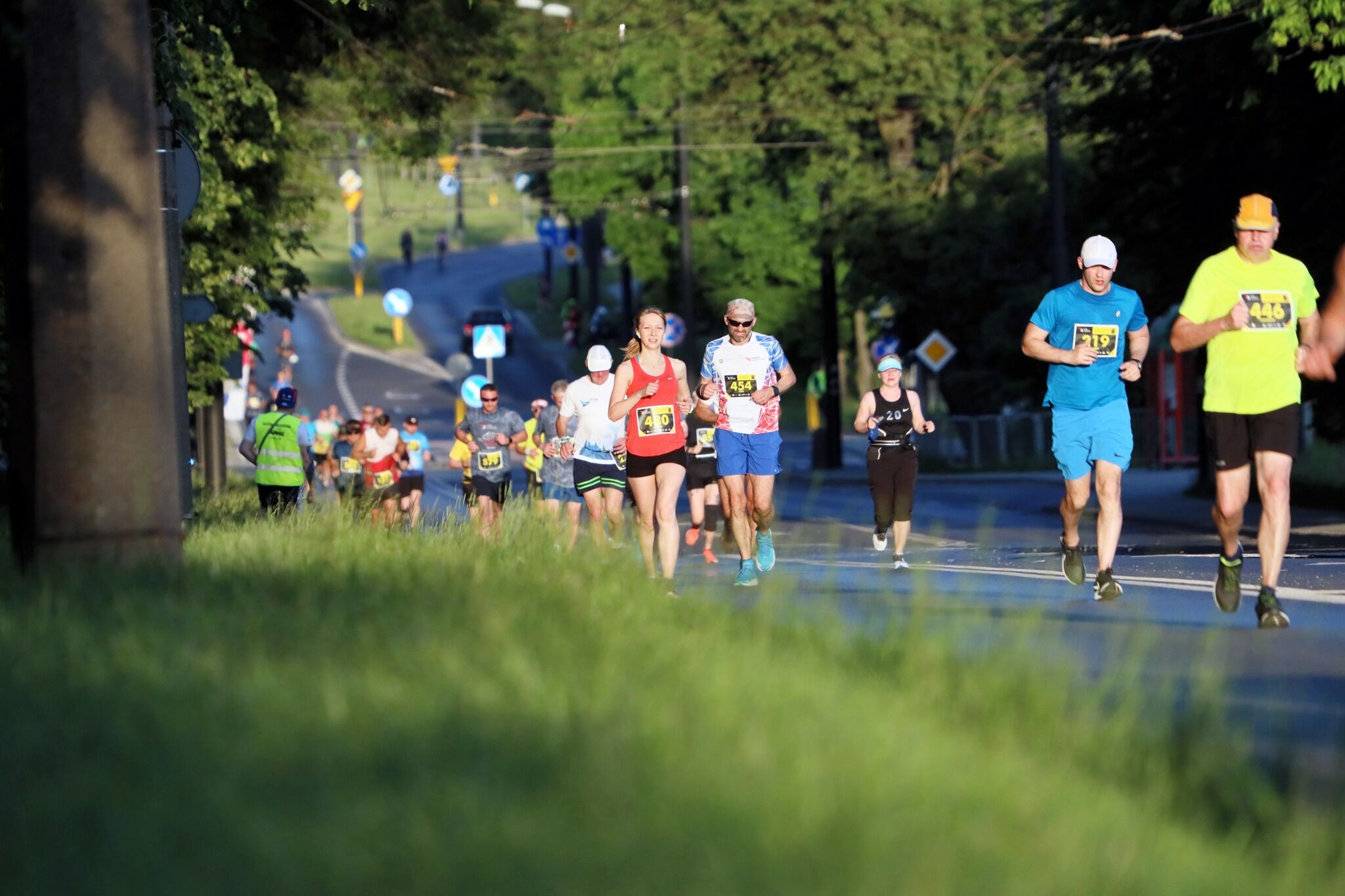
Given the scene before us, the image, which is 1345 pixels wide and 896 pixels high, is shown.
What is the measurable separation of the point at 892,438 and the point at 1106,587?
6.27 meters

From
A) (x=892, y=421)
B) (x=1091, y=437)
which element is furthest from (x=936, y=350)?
(x=1091, y=437)

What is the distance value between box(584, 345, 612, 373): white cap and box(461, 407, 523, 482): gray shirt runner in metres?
4.97

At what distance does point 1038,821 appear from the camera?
200 inches

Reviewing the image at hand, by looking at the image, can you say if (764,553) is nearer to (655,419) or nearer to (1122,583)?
(655,419)

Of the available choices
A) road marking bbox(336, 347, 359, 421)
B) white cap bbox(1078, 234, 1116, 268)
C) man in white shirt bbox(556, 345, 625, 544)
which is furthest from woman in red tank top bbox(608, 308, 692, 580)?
road marking bbox(336, 347, 359, 421)

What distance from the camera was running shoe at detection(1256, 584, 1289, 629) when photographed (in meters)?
10.5

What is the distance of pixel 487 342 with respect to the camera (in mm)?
43281

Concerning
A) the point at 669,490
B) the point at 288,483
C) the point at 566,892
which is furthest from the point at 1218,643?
the point at 288,483

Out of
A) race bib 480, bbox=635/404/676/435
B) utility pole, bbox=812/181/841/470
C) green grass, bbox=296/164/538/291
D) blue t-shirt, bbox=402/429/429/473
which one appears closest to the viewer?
race bib 480, bbox=635/404/676/435

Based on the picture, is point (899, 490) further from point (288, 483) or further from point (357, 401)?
point (357, 401)

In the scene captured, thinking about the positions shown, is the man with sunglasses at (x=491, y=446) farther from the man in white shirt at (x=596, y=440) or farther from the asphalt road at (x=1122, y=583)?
the man in white shirt at (x=596, y=440)

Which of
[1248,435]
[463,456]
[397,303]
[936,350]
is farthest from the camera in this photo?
[397,303]

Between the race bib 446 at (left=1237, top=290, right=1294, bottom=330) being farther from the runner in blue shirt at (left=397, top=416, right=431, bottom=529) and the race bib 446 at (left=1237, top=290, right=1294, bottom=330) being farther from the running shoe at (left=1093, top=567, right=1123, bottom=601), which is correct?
the runner in blue shirt at (left=397, top=416, right=431, bottom=529)

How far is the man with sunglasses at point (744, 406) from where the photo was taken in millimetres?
14836
